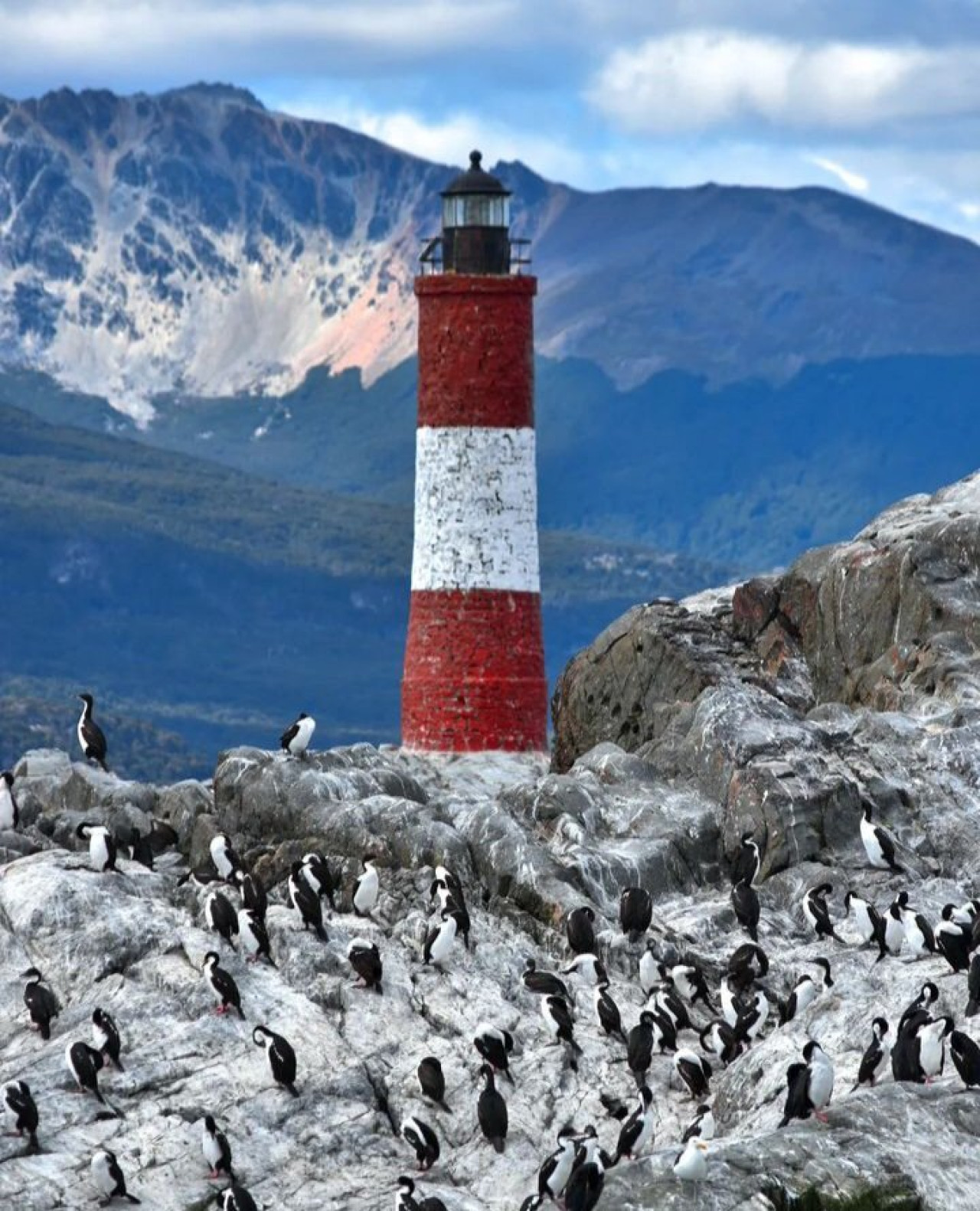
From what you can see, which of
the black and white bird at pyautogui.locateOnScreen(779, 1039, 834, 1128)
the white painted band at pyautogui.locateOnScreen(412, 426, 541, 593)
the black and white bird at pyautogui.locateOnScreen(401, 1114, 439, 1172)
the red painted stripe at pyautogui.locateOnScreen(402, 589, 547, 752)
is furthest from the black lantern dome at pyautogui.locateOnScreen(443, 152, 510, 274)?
the black and white bird at pyautogui.locateOnScreen(779, 1039, 834, 1128)

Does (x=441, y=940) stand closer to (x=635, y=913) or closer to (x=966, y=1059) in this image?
(x=635, y=913)

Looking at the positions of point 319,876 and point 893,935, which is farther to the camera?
point 319,876

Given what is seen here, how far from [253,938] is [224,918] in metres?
0.61

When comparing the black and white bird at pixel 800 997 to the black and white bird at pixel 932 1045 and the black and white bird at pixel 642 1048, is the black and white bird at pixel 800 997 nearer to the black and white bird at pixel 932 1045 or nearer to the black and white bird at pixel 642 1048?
the black and white bird at pixel 642 1048

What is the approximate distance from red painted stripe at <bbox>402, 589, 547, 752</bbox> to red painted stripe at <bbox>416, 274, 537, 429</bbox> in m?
3.60

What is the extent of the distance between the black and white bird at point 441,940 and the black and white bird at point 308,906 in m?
1.44

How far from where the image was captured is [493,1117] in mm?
43406

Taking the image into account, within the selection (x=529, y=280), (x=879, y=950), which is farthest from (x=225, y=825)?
(x=529, y=280)

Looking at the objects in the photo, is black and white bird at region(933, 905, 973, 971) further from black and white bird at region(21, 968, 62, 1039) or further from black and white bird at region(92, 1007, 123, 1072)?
black and white bird at region(21, 968, 62, 1039)

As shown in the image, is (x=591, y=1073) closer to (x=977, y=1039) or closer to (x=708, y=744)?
(x=977, y=1039)

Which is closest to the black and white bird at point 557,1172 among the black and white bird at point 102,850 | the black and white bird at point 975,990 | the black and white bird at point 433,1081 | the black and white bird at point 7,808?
the black and white bird at point 433,1081

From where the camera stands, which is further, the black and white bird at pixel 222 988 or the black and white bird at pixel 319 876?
the black and white bird at pixel 319 876

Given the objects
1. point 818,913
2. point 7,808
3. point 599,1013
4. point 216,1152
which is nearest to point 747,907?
point 818,913

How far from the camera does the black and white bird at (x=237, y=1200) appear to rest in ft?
135
